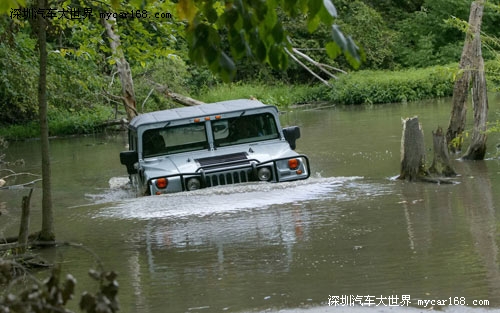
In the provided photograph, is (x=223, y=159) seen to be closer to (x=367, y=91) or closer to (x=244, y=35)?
(x=244, y=35)

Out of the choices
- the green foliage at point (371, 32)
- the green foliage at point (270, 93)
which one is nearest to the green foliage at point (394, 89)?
the green foliage at point (270, 93)

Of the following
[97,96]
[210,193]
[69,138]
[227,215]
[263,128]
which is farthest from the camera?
[69,138]

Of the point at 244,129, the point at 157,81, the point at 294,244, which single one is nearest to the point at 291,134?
the point at 244,129

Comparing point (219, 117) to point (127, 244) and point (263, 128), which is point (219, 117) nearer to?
point (263, 128)

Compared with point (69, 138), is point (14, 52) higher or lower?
higher

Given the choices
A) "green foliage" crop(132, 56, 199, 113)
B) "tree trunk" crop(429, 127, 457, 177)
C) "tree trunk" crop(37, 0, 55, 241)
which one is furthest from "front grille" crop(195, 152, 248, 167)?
"green foliage" crop(132, 56, 199, 113)

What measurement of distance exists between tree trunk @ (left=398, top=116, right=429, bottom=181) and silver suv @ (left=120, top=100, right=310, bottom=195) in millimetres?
1455

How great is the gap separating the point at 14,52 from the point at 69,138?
882cm

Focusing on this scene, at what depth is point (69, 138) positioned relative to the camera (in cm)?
2805

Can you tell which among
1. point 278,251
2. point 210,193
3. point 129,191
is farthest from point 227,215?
point 129,191

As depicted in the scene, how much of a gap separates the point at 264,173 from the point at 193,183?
0.95m

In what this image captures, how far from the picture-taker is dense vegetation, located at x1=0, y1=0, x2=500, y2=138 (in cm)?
1923

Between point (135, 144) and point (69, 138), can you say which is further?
point (69, 138)

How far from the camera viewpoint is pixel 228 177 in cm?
1143
